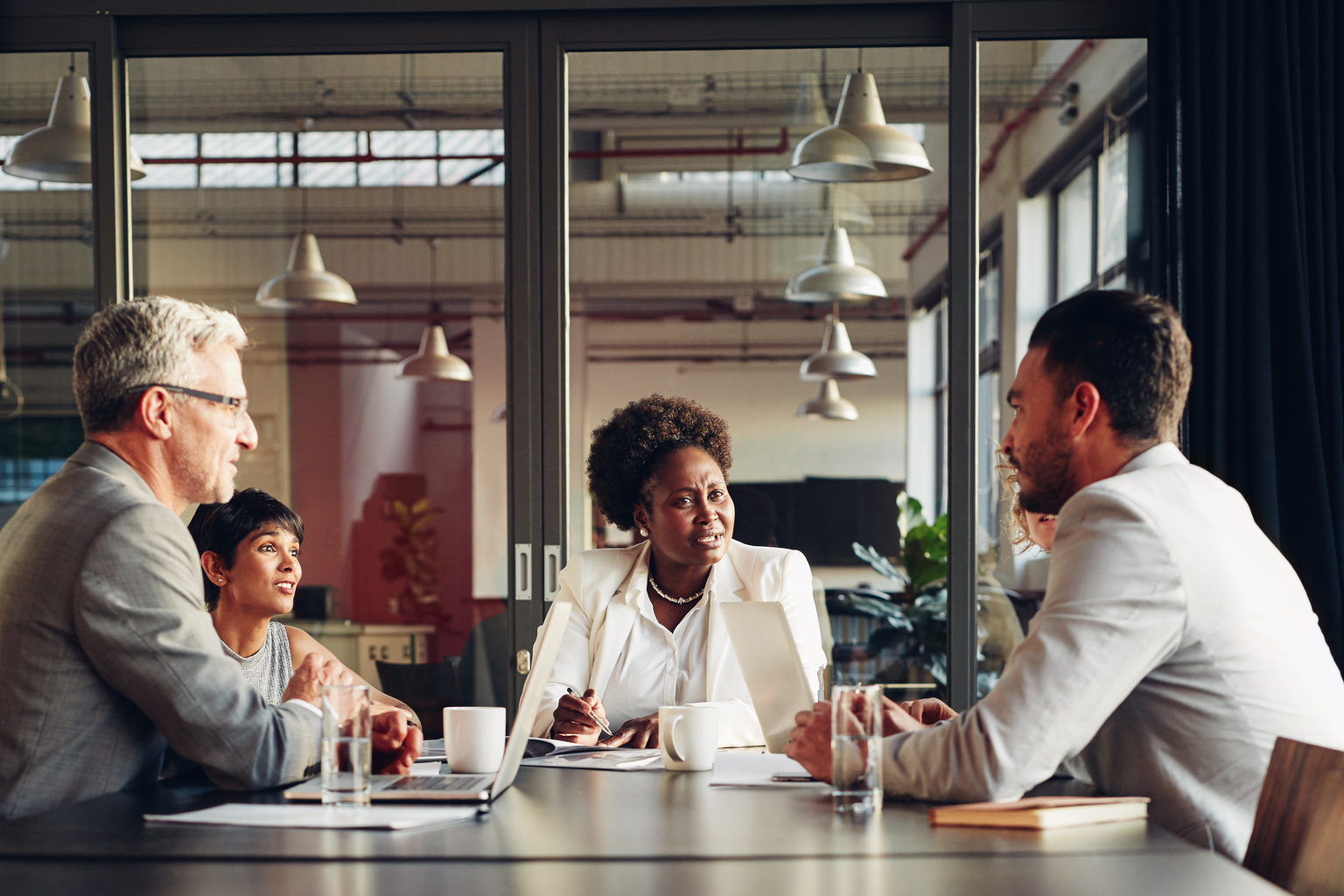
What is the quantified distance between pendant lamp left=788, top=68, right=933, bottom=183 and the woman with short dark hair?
2154mm

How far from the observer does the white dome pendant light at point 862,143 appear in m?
3.82

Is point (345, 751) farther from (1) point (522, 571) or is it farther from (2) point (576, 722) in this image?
(1) point (522, 571)

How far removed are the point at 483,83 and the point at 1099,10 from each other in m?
1.84

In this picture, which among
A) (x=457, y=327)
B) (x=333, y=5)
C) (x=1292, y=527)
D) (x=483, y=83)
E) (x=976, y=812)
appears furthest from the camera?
(x=457, y=327)

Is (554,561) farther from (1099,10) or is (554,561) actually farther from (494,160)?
(1099,10)

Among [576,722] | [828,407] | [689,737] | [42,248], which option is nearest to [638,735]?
[576,722]

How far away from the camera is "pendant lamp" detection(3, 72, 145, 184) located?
354 cm

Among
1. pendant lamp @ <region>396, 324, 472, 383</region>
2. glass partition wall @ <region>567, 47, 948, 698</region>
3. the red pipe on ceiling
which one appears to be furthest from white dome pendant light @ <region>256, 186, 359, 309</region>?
the red pipe on ceiling

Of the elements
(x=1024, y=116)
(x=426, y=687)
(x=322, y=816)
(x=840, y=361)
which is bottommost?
(x=426, y=687)

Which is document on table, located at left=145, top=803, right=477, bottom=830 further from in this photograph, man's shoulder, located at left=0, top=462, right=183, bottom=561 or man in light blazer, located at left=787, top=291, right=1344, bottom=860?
man in light blazer, located at left=787, top=291, right=1344, bottom=860

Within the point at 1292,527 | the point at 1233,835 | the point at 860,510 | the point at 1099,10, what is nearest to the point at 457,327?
the point at 860,510

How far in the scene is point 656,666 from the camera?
2754mm

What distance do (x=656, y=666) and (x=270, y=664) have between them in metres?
0.89

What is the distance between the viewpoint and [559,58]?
137 inches
